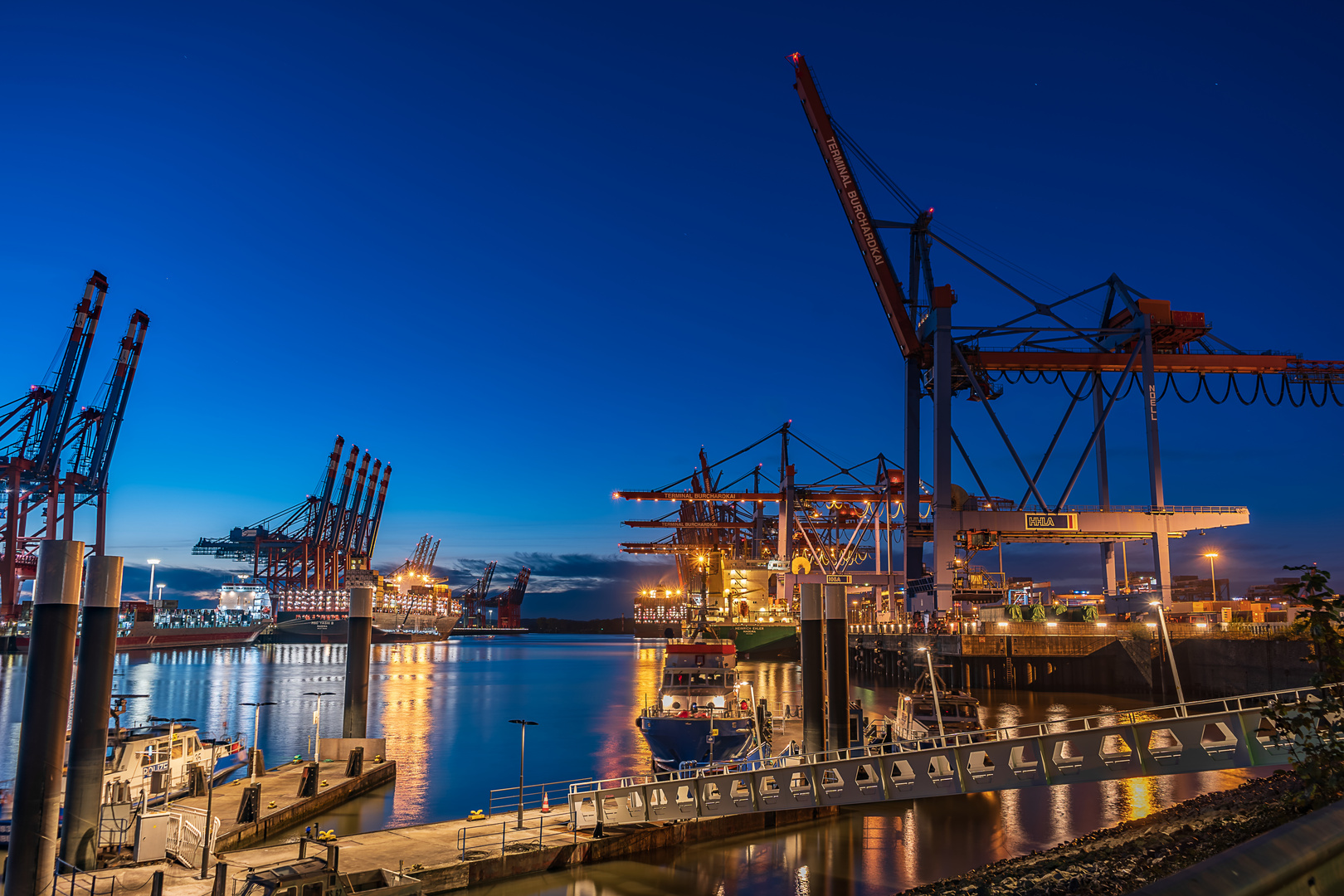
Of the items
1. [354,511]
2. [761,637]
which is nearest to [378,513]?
[354,511]

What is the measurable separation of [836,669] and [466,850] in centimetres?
1182

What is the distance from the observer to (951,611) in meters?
67.1

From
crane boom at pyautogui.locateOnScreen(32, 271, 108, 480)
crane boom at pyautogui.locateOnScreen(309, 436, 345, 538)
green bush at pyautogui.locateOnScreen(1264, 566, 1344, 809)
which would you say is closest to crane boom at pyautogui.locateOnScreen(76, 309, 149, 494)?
crane boom at pyautogui.locateOnScreen(32, 271, 108, 480)

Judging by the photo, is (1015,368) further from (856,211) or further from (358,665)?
(358,665)

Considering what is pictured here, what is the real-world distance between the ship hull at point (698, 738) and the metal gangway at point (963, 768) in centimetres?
222

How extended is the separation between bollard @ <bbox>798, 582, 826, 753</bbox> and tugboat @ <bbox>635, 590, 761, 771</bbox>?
12.1 ft

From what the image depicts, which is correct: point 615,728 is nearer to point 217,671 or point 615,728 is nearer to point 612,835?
point 612,835

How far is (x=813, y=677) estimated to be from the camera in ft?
86.8

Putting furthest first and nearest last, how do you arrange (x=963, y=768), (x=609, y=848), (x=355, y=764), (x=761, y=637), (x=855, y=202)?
(x=761, y=637) < (x=855, y=202) < (x=355, y=764) < (x=609, y=848) < (x=963, y=768)

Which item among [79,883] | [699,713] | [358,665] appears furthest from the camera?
[358,665]

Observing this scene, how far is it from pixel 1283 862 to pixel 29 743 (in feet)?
65.2

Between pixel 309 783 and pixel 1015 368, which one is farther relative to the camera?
pixel 1015 368

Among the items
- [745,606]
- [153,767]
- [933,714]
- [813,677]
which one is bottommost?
[153,767]

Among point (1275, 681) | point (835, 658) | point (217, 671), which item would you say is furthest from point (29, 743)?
point (217, 671)
